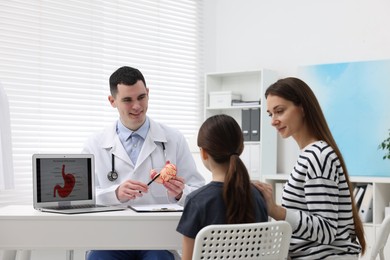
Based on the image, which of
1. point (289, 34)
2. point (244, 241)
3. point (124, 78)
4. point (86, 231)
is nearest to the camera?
point (244, 241)

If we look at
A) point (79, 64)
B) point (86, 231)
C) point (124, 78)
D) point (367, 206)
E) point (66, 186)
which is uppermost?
point (79, 64)

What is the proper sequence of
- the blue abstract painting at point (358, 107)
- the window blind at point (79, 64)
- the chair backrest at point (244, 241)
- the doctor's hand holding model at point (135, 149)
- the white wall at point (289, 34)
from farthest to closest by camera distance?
the white wall at point (289, 34) → the blue abstract painting at point (358, 107) → the window blind at point (79, 64) → the doctor's hand holding model at point (135, 149) → the chair backrest at point (244, 241)

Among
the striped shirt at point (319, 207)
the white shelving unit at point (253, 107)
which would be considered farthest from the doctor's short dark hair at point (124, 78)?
the white shelving unit at point (253, 107)

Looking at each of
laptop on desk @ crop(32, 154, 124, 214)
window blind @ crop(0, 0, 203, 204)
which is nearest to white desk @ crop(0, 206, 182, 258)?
laptop on desk @ crop(32, 154, 124, 214)

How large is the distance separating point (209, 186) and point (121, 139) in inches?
44.9

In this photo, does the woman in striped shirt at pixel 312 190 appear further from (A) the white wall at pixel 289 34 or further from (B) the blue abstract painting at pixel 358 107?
(A) the white wall at pixel 289 34

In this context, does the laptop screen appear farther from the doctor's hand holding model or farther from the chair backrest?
the chair backrest

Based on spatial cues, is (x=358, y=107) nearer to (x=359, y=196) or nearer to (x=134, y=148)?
(x=359, y=196)

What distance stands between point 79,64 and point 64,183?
2.78m

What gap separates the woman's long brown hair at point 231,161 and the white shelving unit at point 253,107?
3622 mm

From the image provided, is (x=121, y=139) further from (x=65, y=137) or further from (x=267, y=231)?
(x=65, y=137)

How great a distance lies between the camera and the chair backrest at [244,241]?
6.57 feet

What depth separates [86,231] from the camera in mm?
2449

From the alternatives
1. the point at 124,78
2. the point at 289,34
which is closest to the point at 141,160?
the point at 124,78
